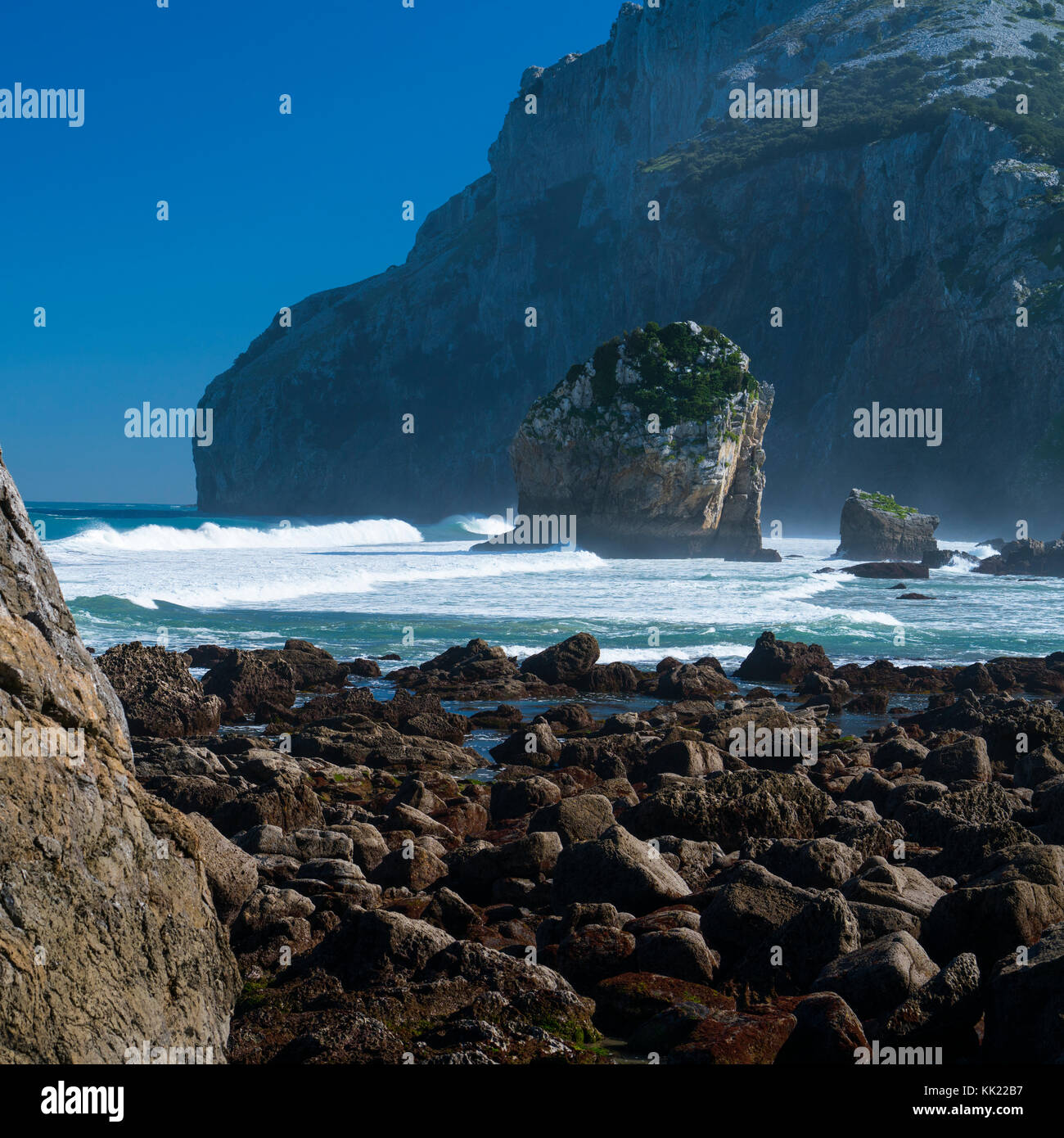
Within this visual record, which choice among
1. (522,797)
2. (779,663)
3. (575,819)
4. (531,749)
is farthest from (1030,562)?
(575,819)

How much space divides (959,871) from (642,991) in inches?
122

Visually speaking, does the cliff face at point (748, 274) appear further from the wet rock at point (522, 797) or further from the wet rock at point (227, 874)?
the wet rock at point (227, 874)

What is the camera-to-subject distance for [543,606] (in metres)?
32.1

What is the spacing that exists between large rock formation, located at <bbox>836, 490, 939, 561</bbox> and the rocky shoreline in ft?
139

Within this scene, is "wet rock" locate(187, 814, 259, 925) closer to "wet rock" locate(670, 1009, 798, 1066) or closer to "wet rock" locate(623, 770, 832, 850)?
"wet rock" locate(670, 1009, 798, 1066)

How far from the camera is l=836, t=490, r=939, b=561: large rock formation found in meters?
54.5

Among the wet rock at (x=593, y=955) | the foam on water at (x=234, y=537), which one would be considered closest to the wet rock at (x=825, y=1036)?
the wet rock at (x=593, y=955)

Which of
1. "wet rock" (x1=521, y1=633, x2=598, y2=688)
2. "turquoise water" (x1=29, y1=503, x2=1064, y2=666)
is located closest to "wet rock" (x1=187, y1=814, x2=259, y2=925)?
"wet rock" (x1=521, y1=633, x2=598, y2=688)

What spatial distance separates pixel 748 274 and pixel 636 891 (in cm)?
9310

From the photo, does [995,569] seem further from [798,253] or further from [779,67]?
[779,67]

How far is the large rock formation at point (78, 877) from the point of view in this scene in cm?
357

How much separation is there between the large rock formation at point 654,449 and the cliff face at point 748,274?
2348 centimetres

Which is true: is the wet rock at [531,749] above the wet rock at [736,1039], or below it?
below

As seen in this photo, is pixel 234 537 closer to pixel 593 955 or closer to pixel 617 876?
pixel 617 876
